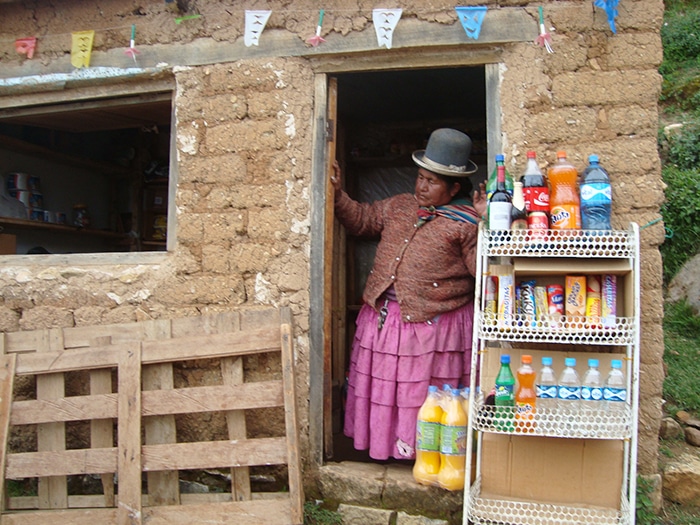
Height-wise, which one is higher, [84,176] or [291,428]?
[84,176]

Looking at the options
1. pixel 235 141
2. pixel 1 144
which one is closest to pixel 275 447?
pixel 235 141

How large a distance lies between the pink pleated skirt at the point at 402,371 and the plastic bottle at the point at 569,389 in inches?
32.0

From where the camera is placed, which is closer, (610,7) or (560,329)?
(560,329)

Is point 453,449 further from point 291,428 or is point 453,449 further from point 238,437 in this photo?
point 238,437

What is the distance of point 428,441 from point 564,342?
0.91 metres

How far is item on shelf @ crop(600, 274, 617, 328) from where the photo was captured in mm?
2590

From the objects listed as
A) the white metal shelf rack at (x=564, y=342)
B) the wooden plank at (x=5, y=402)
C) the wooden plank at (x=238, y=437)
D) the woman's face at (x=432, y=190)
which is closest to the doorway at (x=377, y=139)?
the wooden plank at (x=238, y=437)

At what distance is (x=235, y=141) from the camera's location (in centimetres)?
345

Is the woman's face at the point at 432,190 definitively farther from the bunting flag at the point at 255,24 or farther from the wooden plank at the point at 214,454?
the wooden plank at the point at 214,454

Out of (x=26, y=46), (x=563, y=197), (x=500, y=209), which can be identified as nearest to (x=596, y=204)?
(x=563, y=197)

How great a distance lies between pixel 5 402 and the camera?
3.26m

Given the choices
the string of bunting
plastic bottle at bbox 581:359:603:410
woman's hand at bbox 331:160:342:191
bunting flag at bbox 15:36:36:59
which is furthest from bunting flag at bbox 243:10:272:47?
plastic bottle at bbox 581:359:603:410

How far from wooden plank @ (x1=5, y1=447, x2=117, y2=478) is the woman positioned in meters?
1.41

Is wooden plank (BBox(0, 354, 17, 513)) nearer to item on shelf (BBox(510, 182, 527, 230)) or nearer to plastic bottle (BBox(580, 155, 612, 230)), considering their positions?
item on shelf (BBox(510, 182, 527, 230))
